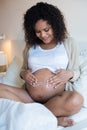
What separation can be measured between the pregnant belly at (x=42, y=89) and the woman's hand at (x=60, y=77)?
0.10ft

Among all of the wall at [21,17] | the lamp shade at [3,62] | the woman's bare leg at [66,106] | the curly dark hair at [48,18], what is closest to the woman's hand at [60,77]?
the woman's bare leg at [66,106]

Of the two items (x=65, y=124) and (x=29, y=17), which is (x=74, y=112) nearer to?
(x=65, y=124)

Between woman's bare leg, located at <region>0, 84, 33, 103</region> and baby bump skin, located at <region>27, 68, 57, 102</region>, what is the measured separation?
0.12ft

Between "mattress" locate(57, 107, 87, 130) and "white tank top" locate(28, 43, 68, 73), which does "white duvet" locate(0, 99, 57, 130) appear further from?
"white tank top" locate(28, 43, 68, 73)

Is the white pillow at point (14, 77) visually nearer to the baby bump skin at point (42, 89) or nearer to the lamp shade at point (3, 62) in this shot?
the baby bump skin at point (42, 89)

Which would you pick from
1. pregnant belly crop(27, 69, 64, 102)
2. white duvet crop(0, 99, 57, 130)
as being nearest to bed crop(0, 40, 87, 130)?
white duvet crop(0, 99, 57, 130)

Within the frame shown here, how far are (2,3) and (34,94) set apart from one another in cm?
177

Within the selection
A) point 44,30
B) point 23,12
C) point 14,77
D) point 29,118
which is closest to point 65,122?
point 29,118

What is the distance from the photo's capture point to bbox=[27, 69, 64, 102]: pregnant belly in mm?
1320

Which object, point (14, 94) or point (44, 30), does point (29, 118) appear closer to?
point (14, 94)

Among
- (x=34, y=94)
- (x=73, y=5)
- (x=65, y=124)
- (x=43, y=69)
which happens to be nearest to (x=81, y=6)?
(x=73, y=5)

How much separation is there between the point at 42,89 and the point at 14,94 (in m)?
0.18

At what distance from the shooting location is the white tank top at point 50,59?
140cm

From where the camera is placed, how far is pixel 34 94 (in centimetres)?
134
